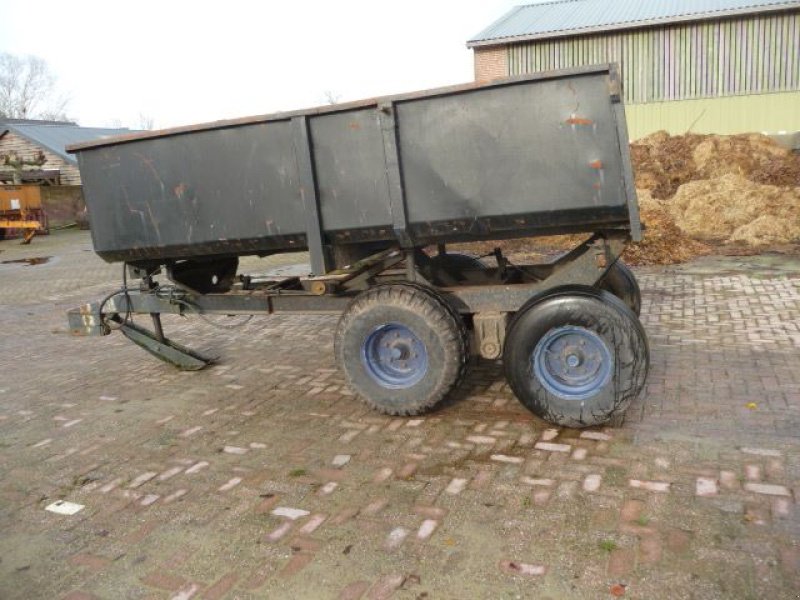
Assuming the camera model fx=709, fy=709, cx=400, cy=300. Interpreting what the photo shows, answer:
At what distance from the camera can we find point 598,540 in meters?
3.21

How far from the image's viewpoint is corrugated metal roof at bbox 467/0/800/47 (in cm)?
2345

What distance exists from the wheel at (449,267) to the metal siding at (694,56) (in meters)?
19.4

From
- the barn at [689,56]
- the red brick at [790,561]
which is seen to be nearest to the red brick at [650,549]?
the red brick at [790,561]

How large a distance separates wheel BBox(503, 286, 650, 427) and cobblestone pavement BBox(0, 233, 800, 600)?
20 cm

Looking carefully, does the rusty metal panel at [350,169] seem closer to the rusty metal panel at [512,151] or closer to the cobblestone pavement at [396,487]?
the rusty metal panel at [512,151]

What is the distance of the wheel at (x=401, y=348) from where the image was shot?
15.3ft

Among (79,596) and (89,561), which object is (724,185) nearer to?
(89,561)

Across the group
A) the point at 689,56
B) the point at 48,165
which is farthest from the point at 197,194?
the point at 48,165

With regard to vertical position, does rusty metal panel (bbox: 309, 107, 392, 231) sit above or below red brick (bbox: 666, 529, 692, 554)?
above

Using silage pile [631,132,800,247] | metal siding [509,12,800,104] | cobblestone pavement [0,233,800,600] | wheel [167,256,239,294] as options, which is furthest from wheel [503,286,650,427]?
metal siding [509,12,800,104]

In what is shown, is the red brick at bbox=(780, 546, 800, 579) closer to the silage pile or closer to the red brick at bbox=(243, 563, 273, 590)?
the red brick at bbox=(243, 563, 273, 590)

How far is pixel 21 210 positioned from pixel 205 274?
21305mm

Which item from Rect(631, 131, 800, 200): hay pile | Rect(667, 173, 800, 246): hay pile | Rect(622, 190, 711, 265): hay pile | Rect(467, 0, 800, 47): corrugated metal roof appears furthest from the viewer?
Rect(467, 0, 800, 47): corrugated metal roof

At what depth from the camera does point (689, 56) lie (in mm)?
24266
